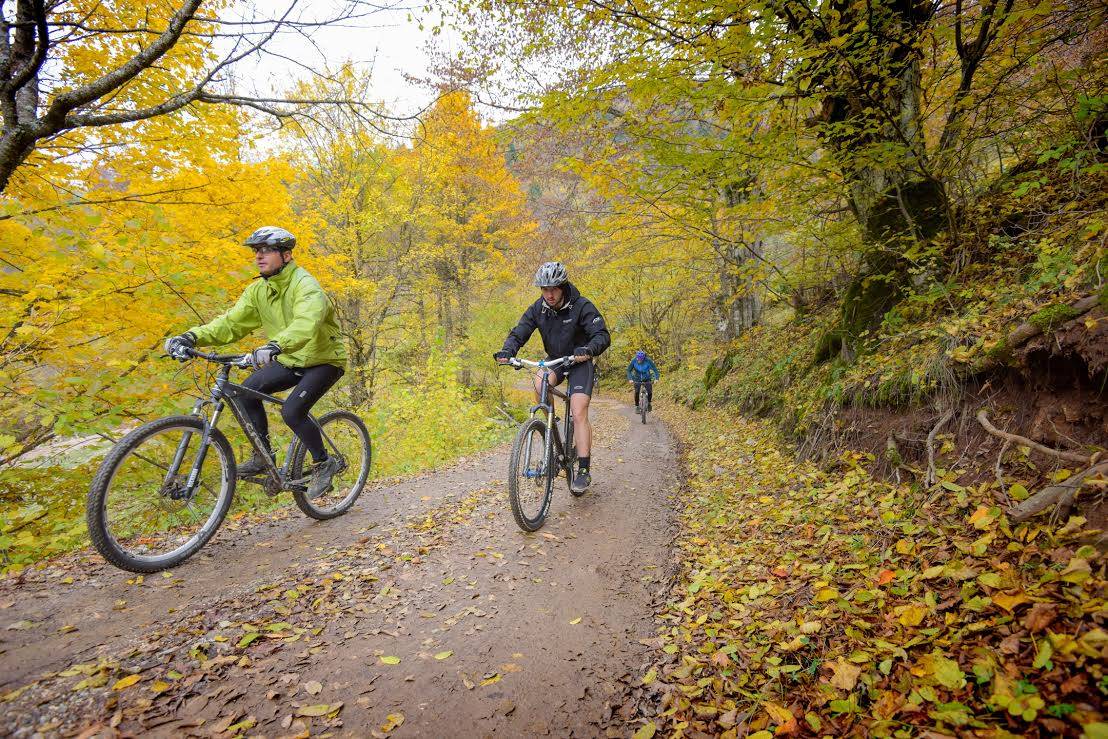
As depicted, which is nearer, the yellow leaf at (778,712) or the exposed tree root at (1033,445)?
the yellow leaf at (778,712)

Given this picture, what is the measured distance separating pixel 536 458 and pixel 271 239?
2.99 metres

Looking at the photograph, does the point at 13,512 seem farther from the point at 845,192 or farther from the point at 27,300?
the point at 845,192

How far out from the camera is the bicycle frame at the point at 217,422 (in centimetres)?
327

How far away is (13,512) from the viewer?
446 centimetres

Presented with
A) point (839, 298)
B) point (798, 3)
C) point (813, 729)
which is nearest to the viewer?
point (813, 729)

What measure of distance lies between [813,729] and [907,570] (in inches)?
45.6

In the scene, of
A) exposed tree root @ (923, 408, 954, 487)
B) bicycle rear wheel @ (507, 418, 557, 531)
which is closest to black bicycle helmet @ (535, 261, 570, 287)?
bicycle rear wheel @ (507, 418, 557, 531)

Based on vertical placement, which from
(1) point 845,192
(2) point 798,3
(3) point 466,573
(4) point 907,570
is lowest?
(3) point 466,573

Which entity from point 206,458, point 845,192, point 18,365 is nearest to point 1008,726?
point 206,458

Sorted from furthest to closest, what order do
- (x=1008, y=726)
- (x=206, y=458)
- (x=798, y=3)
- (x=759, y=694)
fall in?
(x=798, y=3) → (x=206, y=458) → (x=759, y=694) → (x=1008, y=726)

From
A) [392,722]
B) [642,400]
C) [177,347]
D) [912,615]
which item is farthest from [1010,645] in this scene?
[642,400]

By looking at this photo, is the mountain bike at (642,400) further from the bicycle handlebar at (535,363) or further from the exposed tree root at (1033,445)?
the exposed tree root at (1033,445)

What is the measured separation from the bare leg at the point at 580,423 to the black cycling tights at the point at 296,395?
2406 millimetres

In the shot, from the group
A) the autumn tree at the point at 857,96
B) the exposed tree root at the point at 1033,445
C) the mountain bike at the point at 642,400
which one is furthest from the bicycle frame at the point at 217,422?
the mountain bike at the point at 642,400
